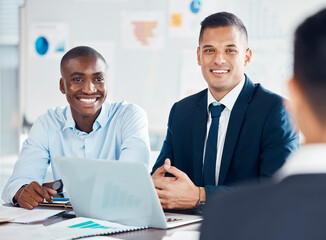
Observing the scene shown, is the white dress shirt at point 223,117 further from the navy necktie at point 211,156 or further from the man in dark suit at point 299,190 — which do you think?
the man in dark suit at point 299,190

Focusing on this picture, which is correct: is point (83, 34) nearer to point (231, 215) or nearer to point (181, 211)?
point (181, 211)

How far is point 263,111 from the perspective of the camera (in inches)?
91.1

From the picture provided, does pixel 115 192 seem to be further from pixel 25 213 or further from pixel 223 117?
pixel 223 117

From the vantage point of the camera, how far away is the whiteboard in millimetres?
3705

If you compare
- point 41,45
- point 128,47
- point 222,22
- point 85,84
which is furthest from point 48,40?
point 222,22

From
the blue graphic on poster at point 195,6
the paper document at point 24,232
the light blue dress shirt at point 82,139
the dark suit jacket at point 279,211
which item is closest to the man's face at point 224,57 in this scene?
the light blue dress shirt at point 82,139

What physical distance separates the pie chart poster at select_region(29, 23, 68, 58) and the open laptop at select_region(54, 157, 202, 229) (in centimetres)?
265

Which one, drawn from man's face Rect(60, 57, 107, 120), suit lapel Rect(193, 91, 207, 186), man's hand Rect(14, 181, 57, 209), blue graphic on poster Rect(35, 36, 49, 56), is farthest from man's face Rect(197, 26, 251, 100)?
blue graphic on poster Rect(35, 36, 49, 56)

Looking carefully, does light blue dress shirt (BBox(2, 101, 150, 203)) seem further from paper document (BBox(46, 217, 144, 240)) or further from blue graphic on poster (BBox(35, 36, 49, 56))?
blue graphic on poster (BBox(35, 36, 49, 56))

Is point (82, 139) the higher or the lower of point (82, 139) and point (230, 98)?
the lower

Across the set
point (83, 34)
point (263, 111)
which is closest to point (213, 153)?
point (263, 111)

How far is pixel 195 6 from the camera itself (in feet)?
12.9

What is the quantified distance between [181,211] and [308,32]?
1339mm

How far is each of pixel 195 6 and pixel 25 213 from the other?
7.95 feet
